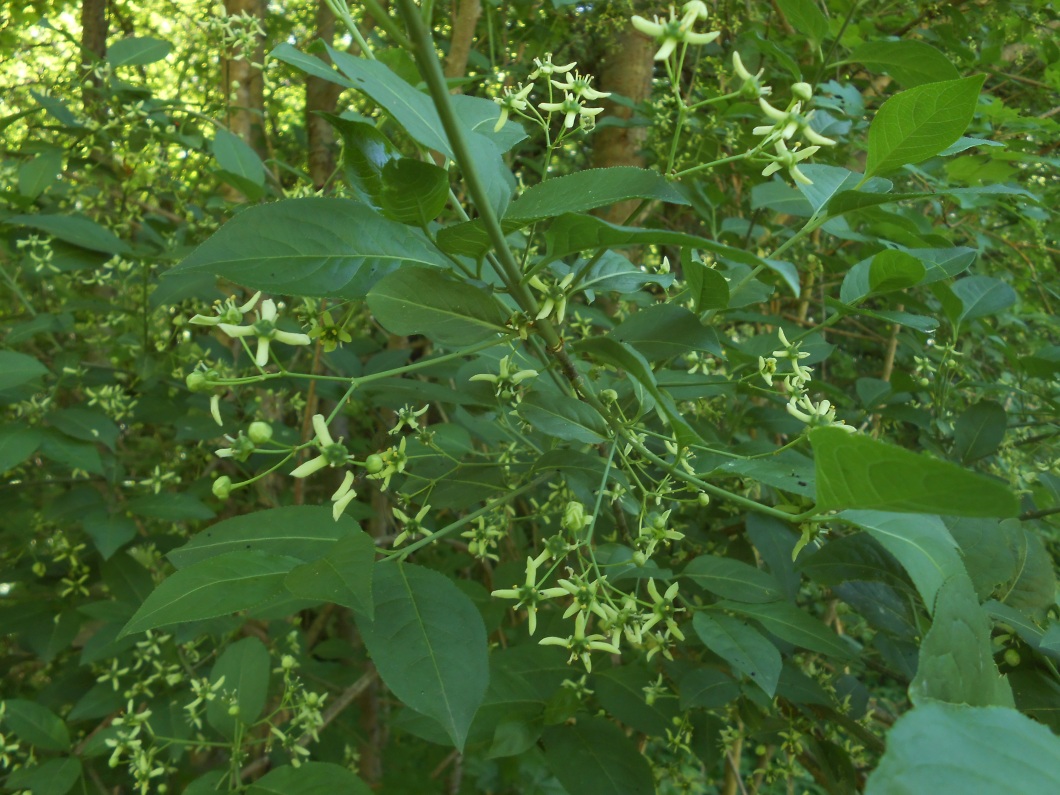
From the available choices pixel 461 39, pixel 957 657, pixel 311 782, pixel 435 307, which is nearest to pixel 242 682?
pixel 311 782

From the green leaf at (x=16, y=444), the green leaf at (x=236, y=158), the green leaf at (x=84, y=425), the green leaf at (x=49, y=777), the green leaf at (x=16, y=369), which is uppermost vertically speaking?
the green leaf at (x=236, y=158)

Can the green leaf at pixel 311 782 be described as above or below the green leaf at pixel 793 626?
below

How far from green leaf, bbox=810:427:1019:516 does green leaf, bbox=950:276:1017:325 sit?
2.50 ft

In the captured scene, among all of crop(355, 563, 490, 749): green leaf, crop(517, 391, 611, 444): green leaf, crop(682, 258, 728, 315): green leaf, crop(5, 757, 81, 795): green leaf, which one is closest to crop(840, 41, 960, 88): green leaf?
crop(682, 258, 728, 315): green leaf

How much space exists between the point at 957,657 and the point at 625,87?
1.91 meters

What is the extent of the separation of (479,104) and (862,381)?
2.73ft

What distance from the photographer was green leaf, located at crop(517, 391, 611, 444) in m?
0.72

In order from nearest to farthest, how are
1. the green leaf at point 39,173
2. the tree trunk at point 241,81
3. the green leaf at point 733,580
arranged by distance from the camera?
the green leaf at point 733,580
the green leaf at point 39,173
the tree trunk at point 241,81

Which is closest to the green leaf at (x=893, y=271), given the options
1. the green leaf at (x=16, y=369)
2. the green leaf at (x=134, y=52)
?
the green leaf at (x=16, y=369)

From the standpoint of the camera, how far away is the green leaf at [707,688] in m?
0.91

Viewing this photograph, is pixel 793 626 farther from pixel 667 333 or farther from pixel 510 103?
pixel 510 103

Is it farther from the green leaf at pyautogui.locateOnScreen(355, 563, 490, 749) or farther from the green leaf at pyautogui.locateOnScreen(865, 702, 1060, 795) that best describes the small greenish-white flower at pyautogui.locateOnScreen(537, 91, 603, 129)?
the green leaf at pyautogui.locateOnScreen(865, 702, 1060, 795)

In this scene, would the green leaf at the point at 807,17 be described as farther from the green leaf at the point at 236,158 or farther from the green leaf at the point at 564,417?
the green leaf at the point at 236,158

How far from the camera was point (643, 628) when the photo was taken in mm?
733
